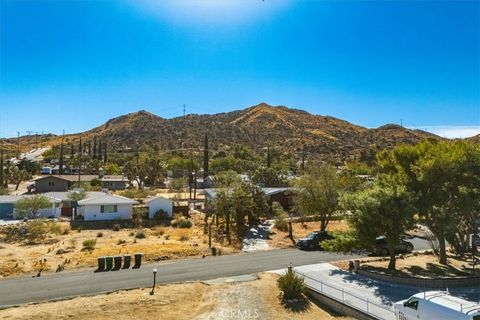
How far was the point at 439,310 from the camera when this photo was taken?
1524cm

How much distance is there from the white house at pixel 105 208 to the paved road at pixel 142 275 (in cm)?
2012

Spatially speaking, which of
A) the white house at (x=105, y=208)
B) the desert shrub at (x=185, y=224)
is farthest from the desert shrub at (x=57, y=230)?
the desert shrub at (x=185, y=224)

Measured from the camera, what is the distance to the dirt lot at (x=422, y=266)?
81.9 ft

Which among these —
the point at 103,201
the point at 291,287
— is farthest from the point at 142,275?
the point at 103,201

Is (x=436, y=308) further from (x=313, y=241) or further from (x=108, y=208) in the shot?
(x=108, y=208)

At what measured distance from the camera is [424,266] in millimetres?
26891

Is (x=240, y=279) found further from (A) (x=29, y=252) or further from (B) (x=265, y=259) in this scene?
(A) (x=29, y=252)

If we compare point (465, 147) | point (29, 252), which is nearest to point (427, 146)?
point (465, 147)

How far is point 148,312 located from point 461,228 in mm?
23548

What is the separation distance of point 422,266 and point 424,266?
0.12m

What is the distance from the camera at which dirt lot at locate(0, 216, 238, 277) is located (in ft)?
92.0

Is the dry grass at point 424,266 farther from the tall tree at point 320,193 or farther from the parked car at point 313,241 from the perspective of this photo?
the tall tree at point 320,193

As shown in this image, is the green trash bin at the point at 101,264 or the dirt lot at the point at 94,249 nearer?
the green trash bin at the point at 101,264

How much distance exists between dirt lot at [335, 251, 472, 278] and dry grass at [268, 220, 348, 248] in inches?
288
